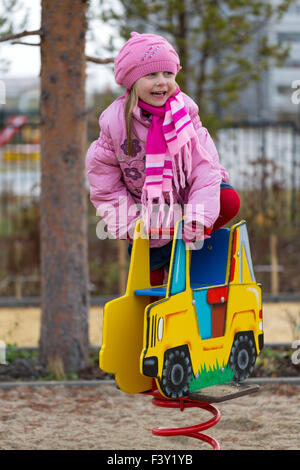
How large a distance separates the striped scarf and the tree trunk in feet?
8.24

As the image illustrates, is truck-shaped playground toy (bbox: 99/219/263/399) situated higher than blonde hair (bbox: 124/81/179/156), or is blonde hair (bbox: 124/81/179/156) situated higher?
blonde hair (bbox: 124/81/179/156)

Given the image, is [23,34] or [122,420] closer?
[122,420]

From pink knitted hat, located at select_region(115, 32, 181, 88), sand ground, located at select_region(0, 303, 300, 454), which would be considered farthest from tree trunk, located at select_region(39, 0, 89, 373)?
pink knitted hat, located at select_region(115, 32, 181, 88)

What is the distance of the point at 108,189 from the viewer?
8.99 feet

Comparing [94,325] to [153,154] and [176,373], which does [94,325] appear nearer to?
[176,373]

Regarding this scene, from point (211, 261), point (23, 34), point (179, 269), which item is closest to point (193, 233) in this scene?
point (179, 269)

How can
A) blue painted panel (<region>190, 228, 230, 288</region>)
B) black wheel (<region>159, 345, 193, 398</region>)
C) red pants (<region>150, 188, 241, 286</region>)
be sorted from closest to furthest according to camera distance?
black wheel (<region>159, 345, 193, 398</region>)
red pants (<region>150, 188, 241, 286</region>)
blue painted panel (<region>190, 228, 230, 288</region>)

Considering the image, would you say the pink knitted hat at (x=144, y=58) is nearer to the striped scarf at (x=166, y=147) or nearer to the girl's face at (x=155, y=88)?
the girl's face at (x=155, y=88)

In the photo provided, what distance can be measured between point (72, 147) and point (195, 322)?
8.94 feet

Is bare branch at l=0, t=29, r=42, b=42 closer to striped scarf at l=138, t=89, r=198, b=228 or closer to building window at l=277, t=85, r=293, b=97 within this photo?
striped scarf at l=138, t=89, r=198, b=228

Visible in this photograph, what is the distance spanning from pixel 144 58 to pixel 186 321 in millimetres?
1009

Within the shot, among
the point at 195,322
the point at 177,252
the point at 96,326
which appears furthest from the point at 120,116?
the point at 96,326

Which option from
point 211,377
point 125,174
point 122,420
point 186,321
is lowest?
point 122,420

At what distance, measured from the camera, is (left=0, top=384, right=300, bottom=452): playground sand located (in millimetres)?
3730
